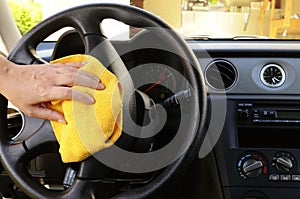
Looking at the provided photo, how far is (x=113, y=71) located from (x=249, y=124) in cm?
46

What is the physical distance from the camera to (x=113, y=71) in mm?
768

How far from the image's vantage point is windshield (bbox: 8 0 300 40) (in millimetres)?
1374

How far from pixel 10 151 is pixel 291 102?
654 millimetres

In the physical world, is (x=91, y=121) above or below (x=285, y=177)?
above

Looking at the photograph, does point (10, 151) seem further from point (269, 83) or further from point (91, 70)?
point (269, 83)

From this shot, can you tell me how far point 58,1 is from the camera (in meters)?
1.60

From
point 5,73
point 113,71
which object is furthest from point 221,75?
point 5,73

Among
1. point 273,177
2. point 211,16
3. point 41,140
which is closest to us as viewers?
point 41,140

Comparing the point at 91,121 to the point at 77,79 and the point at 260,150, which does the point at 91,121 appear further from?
the point at 260,150

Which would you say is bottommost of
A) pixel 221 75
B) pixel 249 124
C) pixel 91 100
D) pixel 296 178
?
pixel 296 178

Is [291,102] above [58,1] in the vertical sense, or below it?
below

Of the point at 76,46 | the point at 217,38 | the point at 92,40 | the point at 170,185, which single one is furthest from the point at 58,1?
the point at 170,185

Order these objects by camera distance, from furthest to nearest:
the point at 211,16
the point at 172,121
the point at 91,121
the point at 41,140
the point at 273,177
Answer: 1. the point at 211,16
2. the point at 273,177
3. the point at 172,121
4. the point at 41,140
5. the point at 91,121

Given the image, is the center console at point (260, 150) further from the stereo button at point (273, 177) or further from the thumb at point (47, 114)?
the thumb at point (47, 114)
